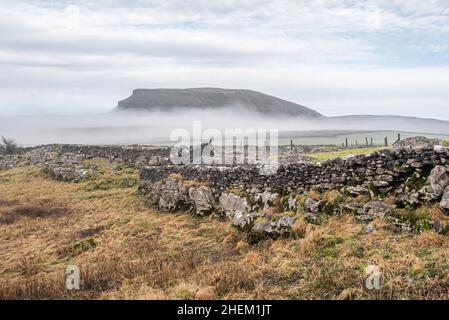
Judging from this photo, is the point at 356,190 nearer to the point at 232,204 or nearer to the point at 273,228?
the point at 273,228

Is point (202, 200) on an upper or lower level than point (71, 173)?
upper

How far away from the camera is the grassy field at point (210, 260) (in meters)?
10.3

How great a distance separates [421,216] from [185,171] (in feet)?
50.9

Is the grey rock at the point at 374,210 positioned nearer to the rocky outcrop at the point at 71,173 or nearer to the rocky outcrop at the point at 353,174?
the rocky outcrop at the point at 353,174

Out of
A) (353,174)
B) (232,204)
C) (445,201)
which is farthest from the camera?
(232,204)

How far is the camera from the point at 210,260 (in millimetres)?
14516

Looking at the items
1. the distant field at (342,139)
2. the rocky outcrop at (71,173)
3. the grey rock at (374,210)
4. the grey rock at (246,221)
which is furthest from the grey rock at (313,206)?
the distant field at (342,139)

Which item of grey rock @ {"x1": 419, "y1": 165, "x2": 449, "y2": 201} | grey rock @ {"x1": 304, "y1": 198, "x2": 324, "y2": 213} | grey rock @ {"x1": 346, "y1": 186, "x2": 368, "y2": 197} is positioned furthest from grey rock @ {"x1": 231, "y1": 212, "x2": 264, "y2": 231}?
grey rock @ {"x1": 419, "y1": 165, "x2": 449, "y2": 201}

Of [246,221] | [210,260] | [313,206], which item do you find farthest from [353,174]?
[210,260]

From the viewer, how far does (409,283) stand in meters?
9.51

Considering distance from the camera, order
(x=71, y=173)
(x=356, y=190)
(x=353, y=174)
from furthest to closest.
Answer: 1. (x=71, y=173)
2. (x=353, y=174)
3. (x=356, y=190)

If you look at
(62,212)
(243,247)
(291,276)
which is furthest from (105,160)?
(291,276)
